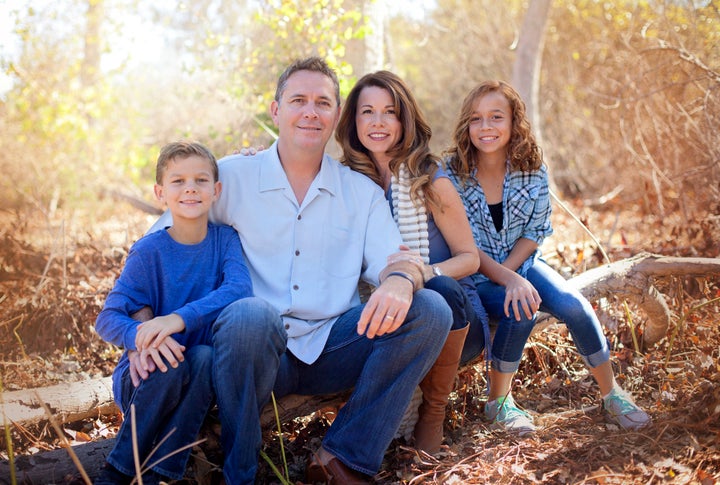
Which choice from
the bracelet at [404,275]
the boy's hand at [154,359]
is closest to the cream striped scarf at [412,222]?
the bracelet at [404,275]

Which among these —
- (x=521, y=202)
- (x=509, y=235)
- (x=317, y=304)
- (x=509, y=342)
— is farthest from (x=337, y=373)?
(x=521, y=202)

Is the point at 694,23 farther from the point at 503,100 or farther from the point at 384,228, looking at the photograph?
the point at 384,228

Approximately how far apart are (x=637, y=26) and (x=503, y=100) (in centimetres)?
587

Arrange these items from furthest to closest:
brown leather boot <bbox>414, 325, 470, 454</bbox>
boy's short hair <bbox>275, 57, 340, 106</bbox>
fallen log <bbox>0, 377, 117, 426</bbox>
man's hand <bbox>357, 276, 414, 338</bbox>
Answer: boy's short hair <bbox>275, 57, 340, 106</bbox> < fallen log <bbox>0, 377, 117, 426</bbox> < brown leather boot <bbox>414, 325, 470, 454</bbox> < man's hand <bbox>357, 276, 414, 338</bbox>

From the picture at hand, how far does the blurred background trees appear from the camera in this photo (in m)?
5.53

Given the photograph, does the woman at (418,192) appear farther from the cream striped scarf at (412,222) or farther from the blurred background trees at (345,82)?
the blurred background trees at (345,82)

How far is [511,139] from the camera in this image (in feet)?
11.8

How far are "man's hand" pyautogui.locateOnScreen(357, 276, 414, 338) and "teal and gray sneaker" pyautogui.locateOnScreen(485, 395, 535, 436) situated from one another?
909 mm

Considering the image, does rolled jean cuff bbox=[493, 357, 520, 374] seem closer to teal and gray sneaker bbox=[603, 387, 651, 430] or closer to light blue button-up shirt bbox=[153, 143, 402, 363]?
teal and gray sneaker bbox=[603, 387, 651, 430]

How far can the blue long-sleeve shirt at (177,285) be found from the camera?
2598 mm

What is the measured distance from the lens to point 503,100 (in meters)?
3.56

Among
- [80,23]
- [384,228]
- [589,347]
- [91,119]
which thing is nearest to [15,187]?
[91,119]

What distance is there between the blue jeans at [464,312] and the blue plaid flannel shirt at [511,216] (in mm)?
464

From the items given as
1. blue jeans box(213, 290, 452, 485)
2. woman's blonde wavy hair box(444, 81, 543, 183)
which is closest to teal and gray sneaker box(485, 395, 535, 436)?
blue jeans box(213, 290, 452, 485)
